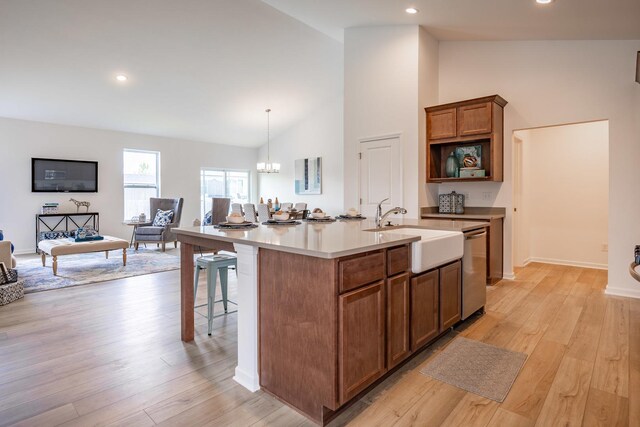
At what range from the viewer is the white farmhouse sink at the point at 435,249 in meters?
2.18

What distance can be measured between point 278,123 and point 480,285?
6984 mm

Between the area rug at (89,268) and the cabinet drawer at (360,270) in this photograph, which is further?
the area rug at (89,268)

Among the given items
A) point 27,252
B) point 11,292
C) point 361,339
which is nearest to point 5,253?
point 11,292

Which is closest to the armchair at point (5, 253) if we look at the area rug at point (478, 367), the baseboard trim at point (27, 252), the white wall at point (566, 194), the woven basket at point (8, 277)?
the woven basket at point (8, 277)

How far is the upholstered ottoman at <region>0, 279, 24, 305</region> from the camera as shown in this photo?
11.7 feet

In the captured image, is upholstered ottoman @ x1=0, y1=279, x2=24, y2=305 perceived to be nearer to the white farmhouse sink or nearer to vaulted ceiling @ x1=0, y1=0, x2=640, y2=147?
vaulted ceiling @ x1=0, y1=0, x2=640, y2=147

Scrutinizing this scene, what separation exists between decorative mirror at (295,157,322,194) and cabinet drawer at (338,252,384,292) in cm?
689

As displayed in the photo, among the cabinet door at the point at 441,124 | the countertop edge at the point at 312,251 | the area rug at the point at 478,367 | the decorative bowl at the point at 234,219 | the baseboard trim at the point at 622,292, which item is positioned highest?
the cabinet door at the point at 441,124

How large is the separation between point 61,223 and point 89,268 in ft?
8.28

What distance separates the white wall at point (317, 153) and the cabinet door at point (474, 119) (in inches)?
150

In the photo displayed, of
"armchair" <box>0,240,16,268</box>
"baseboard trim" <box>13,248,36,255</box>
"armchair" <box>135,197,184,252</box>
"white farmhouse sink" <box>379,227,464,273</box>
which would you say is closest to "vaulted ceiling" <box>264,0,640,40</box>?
"white farmhouse sink" <box>379,227,464,273</box>

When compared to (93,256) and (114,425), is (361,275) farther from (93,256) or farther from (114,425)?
(93,256)

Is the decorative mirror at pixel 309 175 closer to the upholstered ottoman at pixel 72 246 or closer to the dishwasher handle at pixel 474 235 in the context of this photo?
the upholstered ottoman at pixel 72 246

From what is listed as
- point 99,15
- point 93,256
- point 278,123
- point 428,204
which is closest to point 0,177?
point 93,256
